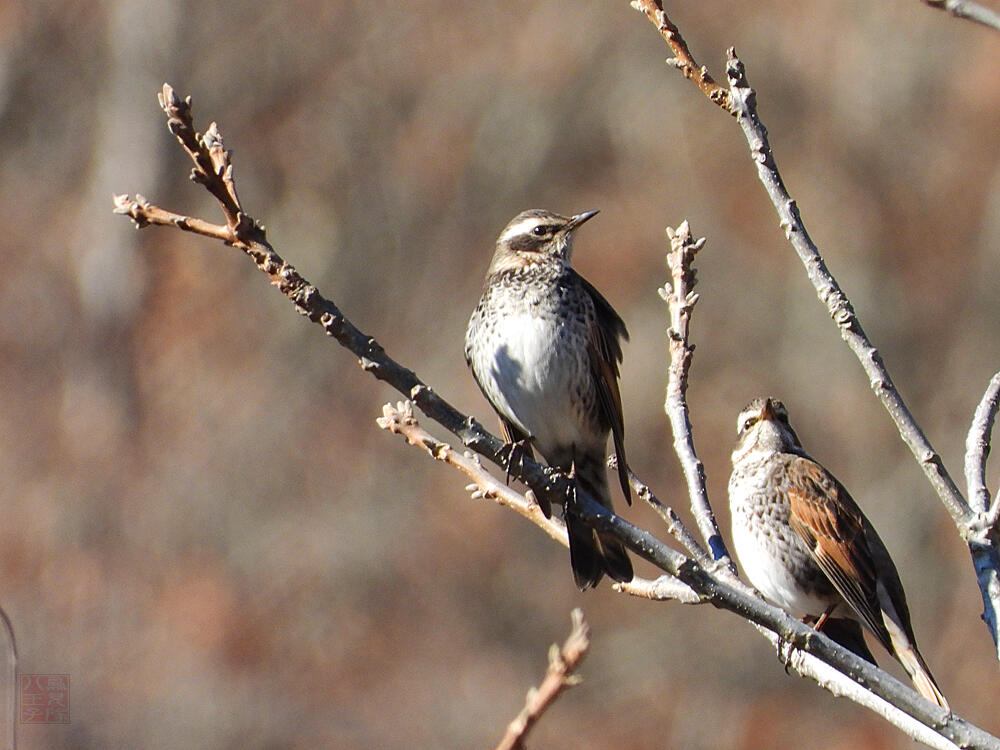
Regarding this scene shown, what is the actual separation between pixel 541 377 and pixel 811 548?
1082mm

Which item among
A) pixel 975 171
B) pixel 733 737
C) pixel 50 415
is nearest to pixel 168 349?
pixel 50 415

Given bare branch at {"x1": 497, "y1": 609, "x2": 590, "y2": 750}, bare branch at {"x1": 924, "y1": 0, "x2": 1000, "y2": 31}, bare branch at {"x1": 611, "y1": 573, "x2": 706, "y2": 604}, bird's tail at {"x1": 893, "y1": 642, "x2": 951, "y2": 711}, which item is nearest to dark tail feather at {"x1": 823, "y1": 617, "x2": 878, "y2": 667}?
bird's tail at {"x1": 893, "y1": 642, "x2": 951, "y2": 711}

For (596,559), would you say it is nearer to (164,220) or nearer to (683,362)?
(683,362)

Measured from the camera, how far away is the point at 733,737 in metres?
14.1

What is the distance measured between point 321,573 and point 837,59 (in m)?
7.87

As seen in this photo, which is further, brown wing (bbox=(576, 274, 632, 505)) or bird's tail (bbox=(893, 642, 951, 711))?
brown wing (bbox=(576, 274, 632, 505))

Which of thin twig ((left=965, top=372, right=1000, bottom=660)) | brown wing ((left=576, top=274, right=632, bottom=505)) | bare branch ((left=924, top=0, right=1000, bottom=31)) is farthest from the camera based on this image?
brown wing ((left=576, top=274, right=632, bottom=505))

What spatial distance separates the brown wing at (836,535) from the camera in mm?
4488

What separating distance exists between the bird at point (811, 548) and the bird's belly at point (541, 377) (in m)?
0.72

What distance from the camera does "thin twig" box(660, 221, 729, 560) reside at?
11.2 feet

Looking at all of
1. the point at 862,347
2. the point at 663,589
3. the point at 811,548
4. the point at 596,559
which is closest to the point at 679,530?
the point at 663,589

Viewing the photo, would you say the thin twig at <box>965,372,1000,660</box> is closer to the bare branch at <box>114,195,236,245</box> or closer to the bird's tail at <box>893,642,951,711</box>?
the bird's tail at <box>893,642,951,711</box>

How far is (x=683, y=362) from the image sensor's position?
11.6 feet

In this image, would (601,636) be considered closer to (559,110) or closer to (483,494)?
(559,110)
